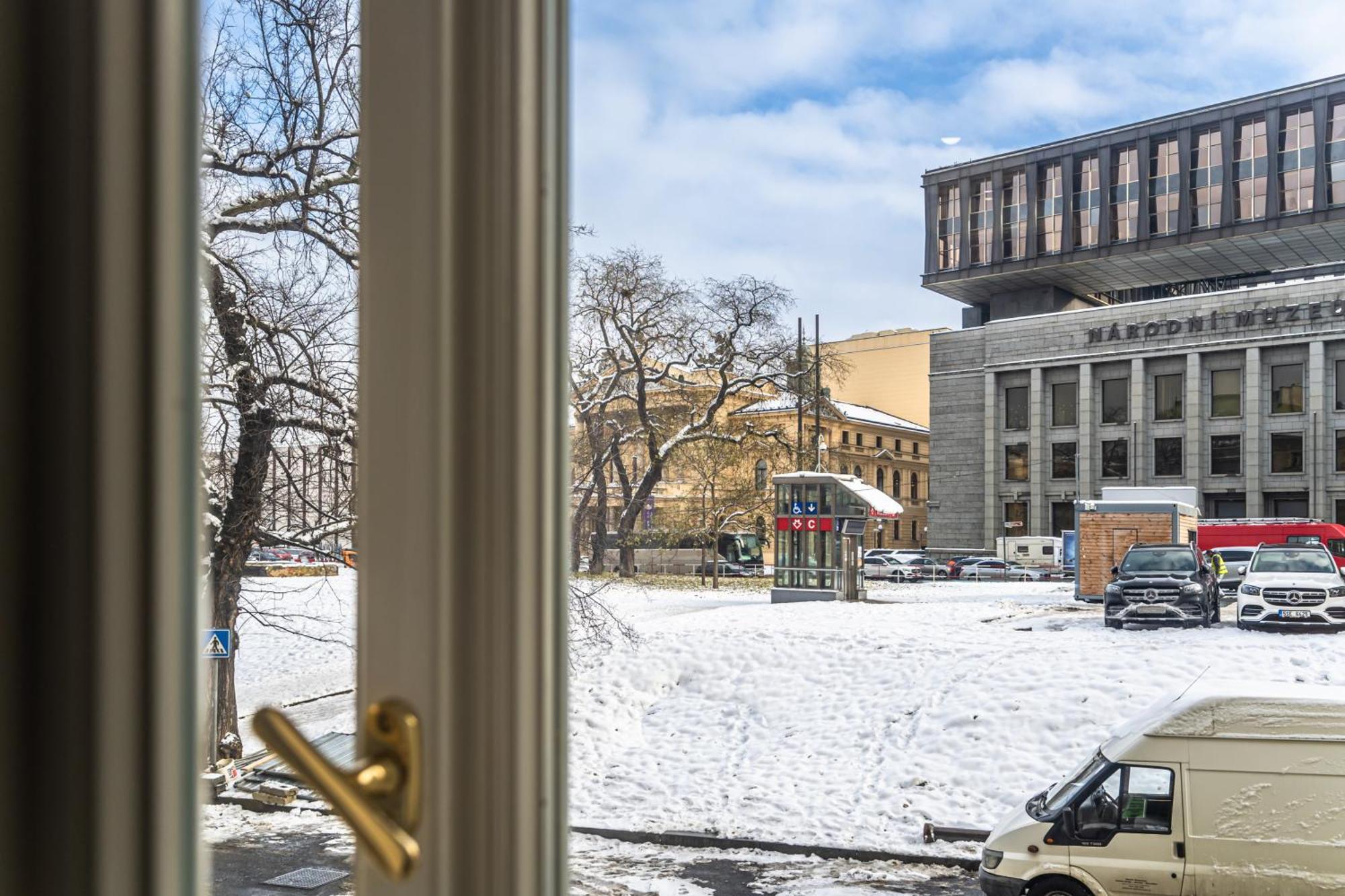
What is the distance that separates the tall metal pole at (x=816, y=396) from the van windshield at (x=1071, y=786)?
3.98 metres

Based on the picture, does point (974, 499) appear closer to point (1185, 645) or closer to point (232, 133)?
point (1185, 645)

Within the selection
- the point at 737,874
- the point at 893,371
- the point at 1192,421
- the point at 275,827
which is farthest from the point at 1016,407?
the point at 275,827

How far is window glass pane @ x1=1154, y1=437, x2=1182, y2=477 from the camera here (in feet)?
36.6

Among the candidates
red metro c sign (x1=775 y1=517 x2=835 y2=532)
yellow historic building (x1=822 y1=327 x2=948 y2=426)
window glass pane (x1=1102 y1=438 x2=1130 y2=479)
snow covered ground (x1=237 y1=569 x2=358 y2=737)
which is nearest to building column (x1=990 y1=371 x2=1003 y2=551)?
yellow historic building (x1=822 y1=327 x2=948 y2=426)

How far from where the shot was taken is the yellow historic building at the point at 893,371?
30.7 feet

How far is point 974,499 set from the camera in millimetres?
11477

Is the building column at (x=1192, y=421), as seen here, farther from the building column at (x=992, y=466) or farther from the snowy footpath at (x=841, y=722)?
the snowy footpath at (x=841, y=722)

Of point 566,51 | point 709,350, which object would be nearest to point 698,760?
point 709,350

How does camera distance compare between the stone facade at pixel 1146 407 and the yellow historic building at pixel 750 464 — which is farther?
the stone facade at pixel 1146 407

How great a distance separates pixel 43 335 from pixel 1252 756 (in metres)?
2.24

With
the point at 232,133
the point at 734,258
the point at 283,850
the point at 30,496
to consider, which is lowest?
the point at 283,850

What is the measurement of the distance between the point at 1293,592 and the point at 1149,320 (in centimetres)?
748

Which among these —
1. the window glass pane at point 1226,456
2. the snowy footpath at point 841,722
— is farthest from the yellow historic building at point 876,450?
the window glass pane at point 1226,456

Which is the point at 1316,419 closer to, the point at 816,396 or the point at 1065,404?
the point at 1065,404
